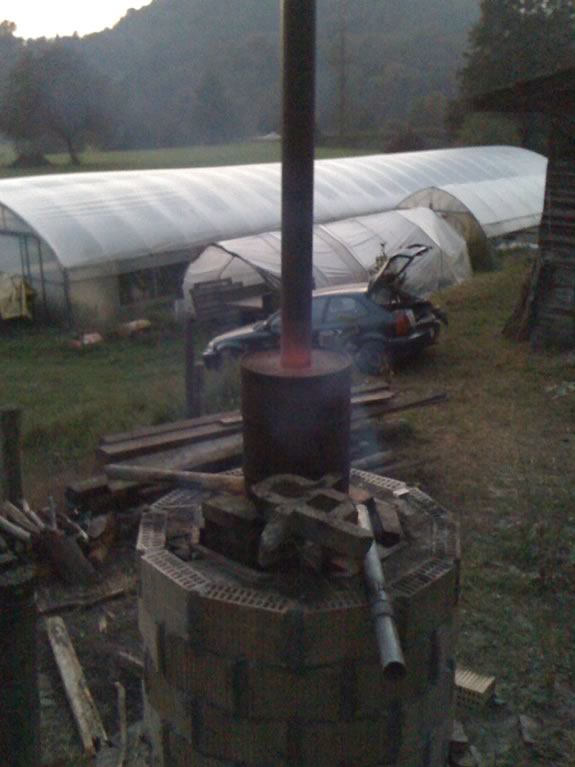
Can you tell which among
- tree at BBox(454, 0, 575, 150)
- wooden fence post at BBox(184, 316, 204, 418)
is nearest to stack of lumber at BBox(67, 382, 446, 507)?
wooden fence post at BBox(184, 316, 204, 418)

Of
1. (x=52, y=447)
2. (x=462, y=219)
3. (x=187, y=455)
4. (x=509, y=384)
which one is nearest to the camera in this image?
(x=187, y=455)

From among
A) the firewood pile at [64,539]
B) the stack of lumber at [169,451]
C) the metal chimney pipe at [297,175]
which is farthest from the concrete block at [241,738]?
the stack of lumber at [169,451]

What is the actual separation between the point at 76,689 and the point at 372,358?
869 centimetres

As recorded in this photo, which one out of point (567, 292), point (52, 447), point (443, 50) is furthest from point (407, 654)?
point (443, 50)

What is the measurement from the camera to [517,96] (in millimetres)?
13297

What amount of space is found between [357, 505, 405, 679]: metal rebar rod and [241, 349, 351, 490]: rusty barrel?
32 centimetres

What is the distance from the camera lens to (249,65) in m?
35.6

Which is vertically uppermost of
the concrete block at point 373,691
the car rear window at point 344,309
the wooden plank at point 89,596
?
the concrete block at point 373,691

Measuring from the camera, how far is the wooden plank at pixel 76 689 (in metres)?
5.21

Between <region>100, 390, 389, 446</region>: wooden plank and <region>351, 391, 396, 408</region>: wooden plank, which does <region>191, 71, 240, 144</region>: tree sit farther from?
<region>100, 390, 389, 446</region>: wooden plank

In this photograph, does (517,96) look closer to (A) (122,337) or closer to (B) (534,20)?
(A) (122,337)

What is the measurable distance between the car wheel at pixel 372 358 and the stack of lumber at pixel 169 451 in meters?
3.75

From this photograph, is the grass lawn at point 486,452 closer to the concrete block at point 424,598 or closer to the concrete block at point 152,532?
the concrete block at point 424,598

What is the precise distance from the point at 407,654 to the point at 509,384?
9.11 m
